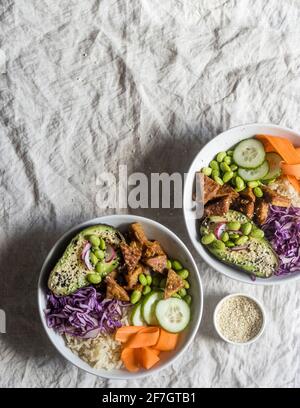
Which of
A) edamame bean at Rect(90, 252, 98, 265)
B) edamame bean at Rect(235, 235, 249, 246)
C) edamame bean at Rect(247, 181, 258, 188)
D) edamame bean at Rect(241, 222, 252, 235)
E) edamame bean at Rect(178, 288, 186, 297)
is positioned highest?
edamame bean at Rect(247, 181, 258, 188)

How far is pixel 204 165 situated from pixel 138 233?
1.39 feet

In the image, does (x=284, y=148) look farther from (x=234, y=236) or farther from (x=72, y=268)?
(x=72, y=268)

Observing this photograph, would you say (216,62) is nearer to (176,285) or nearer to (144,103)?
(144,103)

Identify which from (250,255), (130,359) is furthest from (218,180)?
(130,359)

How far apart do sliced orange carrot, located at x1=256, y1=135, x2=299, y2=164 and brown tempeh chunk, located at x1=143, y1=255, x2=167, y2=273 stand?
67cm

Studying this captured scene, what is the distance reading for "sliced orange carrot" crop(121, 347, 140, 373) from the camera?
240 centimetres

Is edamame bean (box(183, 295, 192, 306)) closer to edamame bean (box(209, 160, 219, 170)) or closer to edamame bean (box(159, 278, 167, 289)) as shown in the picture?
edamame bean (box(159, 278, 167, 289))

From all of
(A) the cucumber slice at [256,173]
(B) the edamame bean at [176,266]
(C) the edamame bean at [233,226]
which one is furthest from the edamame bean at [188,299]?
(A) the cucumber slice at [256,173]

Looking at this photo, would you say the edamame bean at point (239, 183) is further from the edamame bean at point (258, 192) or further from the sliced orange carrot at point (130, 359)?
the sliced orange carrot at point (130, 359)

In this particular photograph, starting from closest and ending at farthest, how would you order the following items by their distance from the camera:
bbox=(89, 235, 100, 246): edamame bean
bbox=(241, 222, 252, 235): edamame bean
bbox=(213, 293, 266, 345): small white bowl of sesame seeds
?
1. bbox=(89, 235, 100, 246): edamame bean
2. bbox=(241, 222, 252, 235): edamame bean
3. bbox=(213, 293, 266, 345): small white bowl of sesame seeds

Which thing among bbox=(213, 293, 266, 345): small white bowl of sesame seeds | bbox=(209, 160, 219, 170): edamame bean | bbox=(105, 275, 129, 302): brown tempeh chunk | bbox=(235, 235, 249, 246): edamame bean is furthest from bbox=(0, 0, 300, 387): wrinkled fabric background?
bbox=(105, 275, 129, 302): brown tempeh chunk

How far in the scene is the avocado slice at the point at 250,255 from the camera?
94.4 inches

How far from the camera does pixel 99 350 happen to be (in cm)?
238
